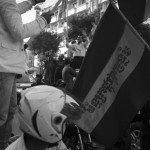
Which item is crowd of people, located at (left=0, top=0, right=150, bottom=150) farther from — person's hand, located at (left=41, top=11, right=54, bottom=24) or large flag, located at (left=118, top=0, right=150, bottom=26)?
large flag, located at (left=118, top=0, right=150, bottom=26)

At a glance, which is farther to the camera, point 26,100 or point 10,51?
point 10,51

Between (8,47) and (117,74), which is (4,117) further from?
(117,74)

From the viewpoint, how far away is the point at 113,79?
3396 millimetres

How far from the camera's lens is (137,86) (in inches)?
129

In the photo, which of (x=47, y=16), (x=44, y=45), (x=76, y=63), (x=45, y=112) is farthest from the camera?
(x=44, y=45)

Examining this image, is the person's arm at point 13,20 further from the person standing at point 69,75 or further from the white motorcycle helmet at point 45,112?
the person standing at point 69,75

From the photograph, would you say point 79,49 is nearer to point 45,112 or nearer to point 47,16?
point 47,16

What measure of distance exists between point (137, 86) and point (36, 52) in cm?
5513

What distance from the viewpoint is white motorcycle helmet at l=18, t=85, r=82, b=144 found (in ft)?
6.94

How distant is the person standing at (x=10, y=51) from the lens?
3506 millimetres

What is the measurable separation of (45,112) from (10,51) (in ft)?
5.36

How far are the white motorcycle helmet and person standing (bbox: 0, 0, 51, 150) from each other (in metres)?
1.35

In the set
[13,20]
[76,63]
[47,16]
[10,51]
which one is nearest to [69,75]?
[76,63]

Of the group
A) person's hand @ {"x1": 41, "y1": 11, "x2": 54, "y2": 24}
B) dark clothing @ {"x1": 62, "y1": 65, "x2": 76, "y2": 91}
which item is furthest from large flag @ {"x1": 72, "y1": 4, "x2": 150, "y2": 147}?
dark clothing @ {"x1": 62, "y1": 65, "x2": 76, "y2": 91}
